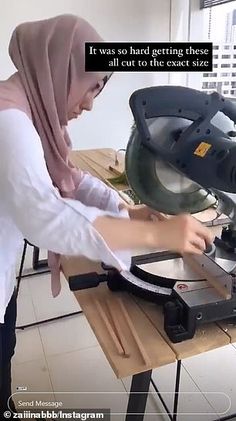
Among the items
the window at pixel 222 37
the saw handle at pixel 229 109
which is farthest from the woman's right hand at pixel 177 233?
the window at pixel 222 37

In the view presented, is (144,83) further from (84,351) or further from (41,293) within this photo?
A: (84,351)

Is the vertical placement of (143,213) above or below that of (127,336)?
above

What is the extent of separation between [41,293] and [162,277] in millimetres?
1487

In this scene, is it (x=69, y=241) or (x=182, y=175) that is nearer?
(x=69, y=241)

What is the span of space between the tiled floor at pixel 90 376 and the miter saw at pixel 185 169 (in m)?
0.81

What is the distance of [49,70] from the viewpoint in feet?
2.56

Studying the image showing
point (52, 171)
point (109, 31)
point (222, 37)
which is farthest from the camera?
point (109, 31)

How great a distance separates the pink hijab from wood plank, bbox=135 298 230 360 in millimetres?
456

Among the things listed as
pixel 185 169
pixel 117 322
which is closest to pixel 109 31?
pixel 185 169

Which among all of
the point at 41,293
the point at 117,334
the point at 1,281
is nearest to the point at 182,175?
the point at 117,334

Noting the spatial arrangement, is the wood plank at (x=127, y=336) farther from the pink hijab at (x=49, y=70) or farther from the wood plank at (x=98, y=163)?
the wood plank at (x=98, y=163)

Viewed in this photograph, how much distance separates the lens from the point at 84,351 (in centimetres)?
181

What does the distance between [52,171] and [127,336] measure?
0.40 meters

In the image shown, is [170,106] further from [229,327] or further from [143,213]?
[229,327]
